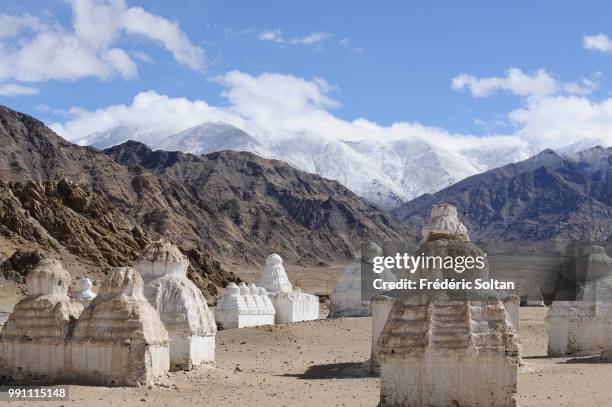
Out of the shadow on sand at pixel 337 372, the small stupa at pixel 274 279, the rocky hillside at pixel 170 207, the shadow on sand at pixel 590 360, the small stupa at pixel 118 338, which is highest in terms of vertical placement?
the rocky hillside at pixel 170 207

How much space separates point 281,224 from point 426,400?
11373 centimetres

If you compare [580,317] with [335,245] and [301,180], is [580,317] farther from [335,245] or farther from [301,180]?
[301,180]

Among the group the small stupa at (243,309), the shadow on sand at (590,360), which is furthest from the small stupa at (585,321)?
the small stupa at (243,309)

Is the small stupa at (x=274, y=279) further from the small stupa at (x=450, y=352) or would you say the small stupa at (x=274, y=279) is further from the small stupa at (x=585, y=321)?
Result: the small stupa at (x=450, y=352)

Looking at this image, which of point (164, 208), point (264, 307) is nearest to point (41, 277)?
point (264, 307)

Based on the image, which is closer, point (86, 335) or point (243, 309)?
point (86, 335)

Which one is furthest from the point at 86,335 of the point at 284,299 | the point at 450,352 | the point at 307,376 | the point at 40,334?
the point at 284,299

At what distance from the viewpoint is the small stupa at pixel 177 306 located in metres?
19.8

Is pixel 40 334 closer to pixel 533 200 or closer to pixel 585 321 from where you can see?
pixel 585 321

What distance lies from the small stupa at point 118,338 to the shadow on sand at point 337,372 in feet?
18.2

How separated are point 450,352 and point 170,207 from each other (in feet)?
324

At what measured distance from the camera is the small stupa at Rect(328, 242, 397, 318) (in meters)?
36.5

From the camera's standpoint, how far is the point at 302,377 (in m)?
21.8

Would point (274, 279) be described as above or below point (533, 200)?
below
